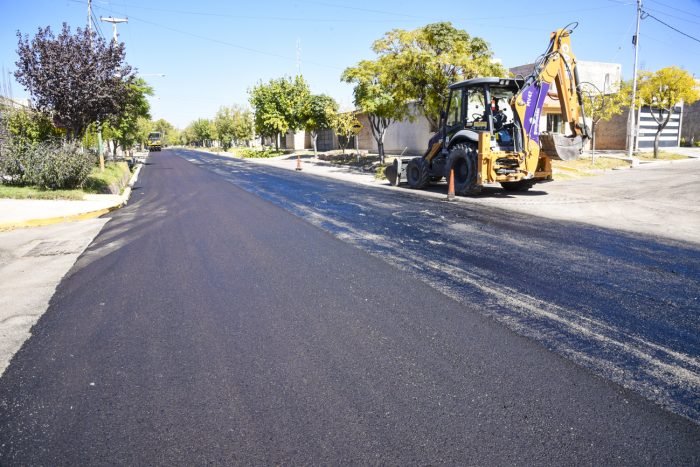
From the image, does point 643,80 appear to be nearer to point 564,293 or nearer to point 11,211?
point 564,293

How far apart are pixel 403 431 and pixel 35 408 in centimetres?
244

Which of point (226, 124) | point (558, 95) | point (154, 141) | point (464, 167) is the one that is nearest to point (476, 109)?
point (464, 167)

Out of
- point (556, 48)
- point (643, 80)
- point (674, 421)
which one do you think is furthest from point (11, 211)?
point (643, 80)

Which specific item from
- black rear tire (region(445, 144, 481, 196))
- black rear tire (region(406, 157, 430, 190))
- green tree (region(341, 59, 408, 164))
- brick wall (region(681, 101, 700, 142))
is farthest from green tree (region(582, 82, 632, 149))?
brick wall (region(681, 101, 700, 142))

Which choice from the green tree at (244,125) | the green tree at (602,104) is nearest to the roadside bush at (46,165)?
the green tree at (602,104)

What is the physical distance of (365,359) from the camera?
3701mm

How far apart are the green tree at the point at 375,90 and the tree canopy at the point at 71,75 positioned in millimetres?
11480

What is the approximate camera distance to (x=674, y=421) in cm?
284

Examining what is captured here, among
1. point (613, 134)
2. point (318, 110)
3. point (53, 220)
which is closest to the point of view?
point (53, 220)

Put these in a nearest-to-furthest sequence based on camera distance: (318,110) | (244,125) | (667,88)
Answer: (667,88)
(318,110)
(244,125)

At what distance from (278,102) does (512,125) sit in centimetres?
3803

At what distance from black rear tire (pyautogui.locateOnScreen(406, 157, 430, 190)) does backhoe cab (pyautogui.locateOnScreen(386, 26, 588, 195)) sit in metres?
1.64

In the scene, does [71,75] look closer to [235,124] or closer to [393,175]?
[393,175]

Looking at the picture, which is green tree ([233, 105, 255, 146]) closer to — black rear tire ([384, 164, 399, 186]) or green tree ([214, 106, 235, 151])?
green tree ([214, 106, 235, 151])
